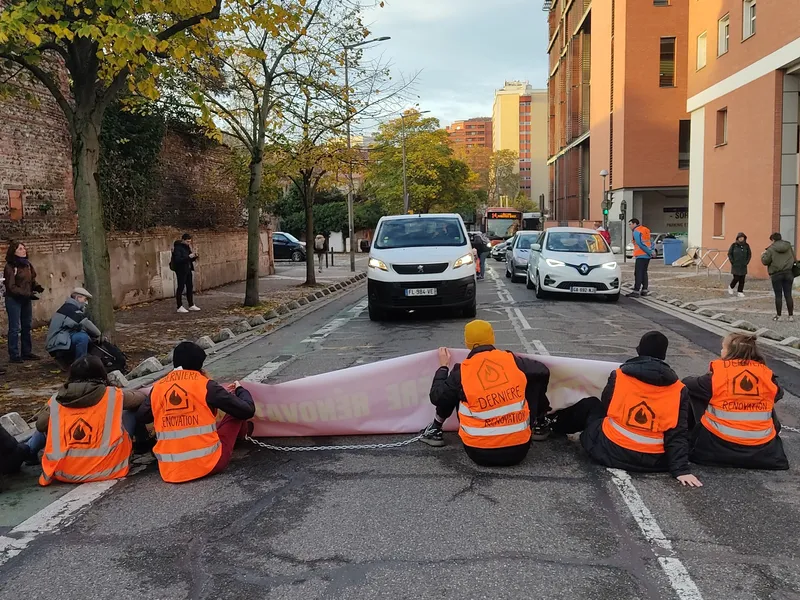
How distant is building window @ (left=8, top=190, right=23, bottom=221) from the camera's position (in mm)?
14094

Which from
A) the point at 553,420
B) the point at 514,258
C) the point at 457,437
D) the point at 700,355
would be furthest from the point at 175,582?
the point at 514,258

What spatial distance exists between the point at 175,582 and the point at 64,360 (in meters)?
6.25

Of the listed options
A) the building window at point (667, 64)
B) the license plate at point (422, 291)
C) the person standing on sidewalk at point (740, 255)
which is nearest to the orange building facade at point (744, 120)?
the person standing on sidewalk at point (740, 255)

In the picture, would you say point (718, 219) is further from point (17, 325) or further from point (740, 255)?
point (17, 325)

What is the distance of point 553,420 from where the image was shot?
597 cm

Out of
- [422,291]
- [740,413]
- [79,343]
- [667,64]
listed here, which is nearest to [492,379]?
[740,413]

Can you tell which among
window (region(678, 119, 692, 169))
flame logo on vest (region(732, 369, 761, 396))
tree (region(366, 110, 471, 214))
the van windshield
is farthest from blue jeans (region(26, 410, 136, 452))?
tree (region(366, 110, 471, 214))

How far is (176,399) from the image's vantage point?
5.07 meters

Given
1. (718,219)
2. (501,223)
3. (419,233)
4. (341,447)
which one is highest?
(501,223)

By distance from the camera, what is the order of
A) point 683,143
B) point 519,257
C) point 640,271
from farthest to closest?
1. point 683,143
2. point 519,257
3. point 640,271

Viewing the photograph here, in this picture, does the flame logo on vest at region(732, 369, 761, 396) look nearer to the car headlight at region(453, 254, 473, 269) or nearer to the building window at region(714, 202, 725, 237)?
the car headlight at region(453, 254, 473, 269)

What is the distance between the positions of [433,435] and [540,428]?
883 mm

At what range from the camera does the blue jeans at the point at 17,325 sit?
1011 cm

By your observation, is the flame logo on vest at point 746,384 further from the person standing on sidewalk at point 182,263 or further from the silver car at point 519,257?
the silver car at point 519,257
